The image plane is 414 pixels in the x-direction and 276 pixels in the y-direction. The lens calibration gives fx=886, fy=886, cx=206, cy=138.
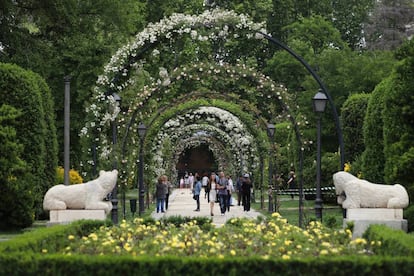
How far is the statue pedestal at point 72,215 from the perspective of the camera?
1795cm

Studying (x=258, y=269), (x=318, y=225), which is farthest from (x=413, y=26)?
(x=258, y=269)

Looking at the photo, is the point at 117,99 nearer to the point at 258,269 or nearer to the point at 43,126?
the point at 43,126

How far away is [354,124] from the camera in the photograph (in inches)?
1225

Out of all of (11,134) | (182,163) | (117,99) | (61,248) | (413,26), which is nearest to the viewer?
(61,248)

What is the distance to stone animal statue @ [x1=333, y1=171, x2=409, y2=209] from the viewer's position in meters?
17.2

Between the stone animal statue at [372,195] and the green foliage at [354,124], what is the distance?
531 inches

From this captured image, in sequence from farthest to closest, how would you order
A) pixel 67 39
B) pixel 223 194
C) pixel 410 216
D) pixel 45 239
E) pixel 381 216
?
pixel 67 39 < pixel 223 194 < pixel 410 216 < pixel 381 216 < pixel 45 239

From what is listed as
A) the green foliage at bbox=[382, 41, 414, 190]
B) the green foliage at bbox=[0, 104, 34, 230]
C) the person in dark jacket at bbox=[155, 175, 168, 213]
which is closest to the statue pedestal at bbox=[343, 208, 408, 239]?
the green foliage at bbox=[382, 41, 414, 190]

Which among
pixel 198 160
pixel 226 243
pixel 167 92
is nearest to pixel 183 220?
pixel 226 243

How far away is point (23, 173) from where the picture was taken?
21.8m

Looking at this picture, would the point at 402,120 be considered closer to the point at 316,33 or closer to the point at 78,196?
the point at 78,196

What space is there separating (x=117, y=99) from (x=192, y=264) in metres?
13.5

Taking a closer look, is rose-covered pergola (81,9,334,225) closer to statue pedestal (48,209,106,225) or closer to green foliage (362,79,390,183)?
green foliage (362,79,390,183)

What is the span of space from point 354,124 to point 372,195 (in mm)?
13915
